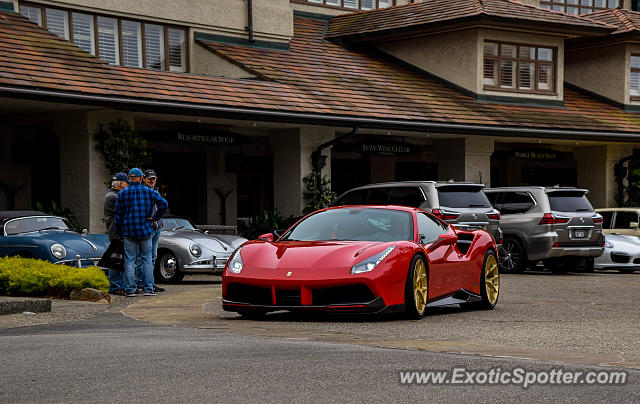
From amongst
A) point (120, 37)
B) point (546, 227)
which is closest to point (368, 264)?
point (546, 227)

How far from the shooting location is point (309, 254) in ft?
33.5

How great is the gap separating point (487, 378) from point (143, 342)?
9.74 ft

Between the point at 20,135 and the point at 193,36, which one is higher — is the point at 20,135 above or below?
below

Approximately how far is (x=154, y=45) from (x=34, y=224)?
9.31 m

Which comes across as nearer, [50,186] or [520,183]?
[50,186]

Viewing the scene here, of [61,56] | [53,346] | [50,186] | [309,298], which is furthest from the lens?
[50,186]

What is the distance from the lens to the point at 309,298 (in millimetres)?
9875

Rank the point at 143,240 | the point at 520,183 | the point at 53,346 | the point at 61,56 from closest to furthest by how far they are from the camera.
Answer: the point at 53,346 → the point at 143,240 → the point at 61,56 → the point at 520,183

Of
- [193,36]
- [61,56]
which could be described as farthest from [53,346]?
[193,36]

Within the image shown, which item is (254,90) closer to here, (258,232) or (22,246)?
(258,232)

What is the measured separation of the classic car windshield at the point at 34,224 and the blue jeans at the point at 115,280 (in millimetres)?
2681

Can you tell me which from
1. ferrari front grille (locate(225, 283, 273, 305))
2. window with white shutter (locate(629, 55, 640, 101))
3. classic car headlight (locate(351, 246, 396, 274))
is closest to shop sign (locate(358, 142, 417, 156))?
window with white shutter (locate(629, 55, 640, 101))

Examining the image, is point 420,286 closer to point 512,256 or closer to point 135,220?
point 135,220

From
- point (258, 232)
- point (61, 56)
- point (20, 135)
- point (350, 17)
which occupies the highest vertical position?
point (350, 17)
